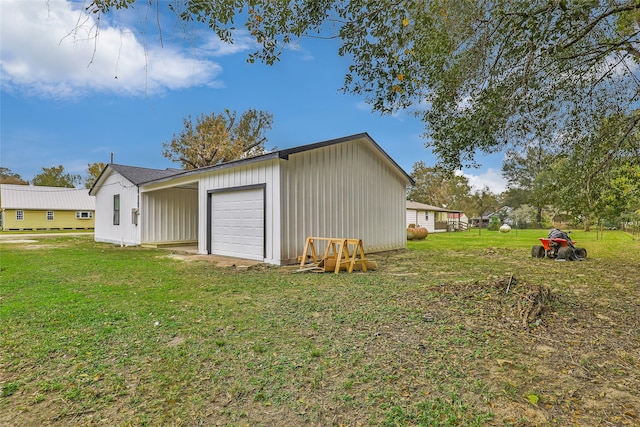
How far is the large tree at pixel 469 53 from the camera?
401 centimetres

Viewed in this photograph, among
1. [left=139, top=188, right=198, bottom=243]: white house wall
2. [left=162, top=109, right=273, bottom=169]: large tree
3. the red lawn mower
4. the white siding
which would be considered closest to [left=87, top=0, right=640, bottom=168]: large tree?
the red lawn mower

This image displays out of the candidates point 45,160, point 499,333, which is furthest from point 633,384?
point 45,160

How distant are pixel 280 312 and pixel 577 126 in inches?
249

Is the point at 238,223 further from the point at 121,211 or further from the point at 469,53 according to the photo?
the point at 121,211

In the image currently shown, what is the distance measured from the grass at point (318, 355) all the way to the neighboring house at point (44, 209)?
30.0 metres

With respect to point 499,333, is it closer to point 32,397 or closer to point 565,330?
point 565,330

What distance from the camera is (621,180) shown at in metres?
7.02

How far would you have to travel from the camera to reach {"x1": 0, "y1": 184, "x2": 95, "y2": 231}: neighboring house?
93.7 ft

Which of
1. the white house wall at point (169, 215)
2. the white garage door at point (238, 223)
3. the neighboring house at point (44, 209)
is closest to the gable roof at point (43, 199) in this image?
the neighboring house at point (44, 209)

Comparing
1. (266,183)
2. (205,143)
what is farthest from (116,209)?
(205,143)

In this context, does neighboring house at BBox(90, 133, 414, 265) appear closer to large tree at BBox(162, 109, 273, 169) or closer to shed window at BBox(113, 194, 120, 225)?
shed window at BBox(113, 194, 120, 225)

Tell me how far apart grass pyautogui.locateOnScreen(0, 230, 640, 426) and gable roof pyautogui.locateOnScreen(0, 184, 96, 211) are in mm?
29908

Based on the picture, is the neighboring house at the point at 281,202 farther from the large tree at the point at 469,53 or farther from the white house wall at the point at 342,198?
the large tree at the point at 469,53

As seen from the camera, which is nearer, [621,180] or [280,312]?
[280,312]
